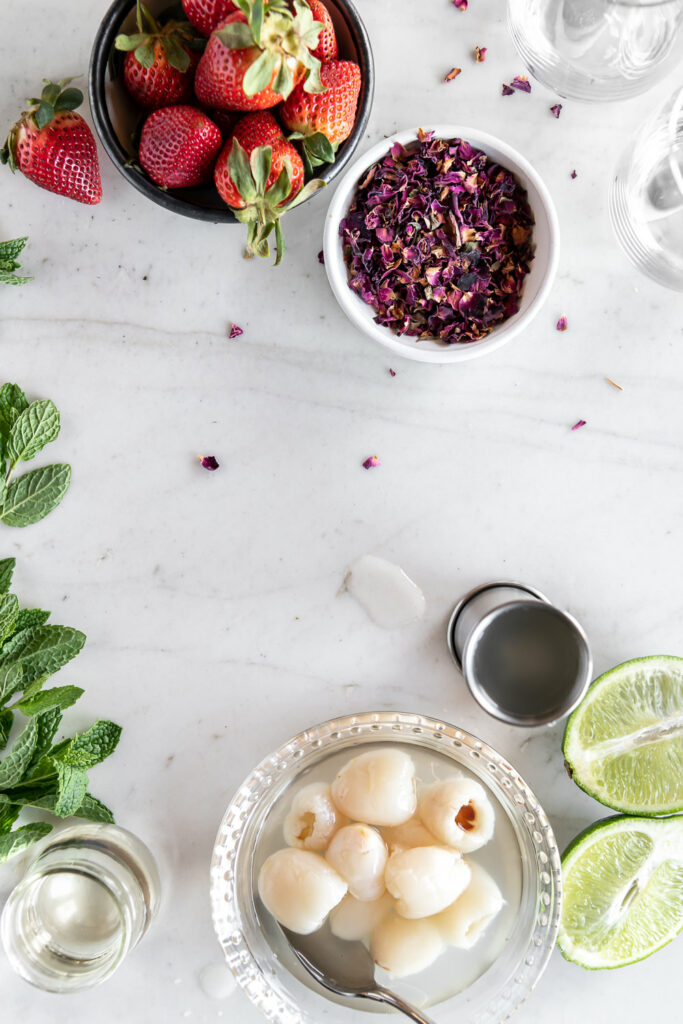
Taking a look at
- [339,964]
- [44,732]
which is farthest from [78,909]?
[339,964]

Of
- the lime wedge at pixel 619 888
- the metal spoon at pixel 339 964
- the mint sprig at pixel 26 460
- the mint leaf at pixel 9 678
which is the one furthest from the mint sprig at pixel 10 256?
the lime wedge at pixel 619 888

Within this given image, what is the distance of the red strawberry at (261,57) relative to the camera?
0.76 metres

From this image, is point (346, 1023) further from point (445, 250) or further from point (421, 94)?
point (421, 94)

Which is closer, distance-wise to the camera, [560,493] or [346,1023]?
[346,1023]

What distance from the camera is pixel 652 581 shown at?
1045 mm

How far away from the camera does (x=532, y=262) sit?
957 millimetres

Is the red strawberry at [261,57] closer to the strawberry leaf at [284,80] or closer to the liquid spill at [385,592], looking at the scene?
the strawberry leaf at [284,80]

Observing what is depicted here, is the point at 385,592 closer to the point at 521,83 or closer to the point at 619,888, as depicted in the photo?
the point at 619,888

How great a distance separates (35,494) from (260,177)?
47cm

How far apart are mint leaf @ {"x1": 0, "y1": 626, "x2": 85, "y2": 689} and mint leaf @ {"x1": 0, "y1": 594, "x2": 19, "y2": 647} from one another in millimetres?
26

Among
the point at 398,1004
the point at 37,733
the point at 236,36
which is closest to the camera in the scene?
the point at 236,36

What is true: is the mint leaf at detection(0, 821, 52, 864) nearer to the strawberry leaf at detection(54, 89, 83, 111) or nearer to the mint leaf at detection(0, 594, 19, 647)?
the mint leaf at detection(0, 594, 19, 647)

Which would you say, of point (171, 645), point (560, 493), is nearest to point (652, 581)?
point (560, 493)

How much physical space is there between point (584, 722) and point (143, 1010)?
0.64 metres
